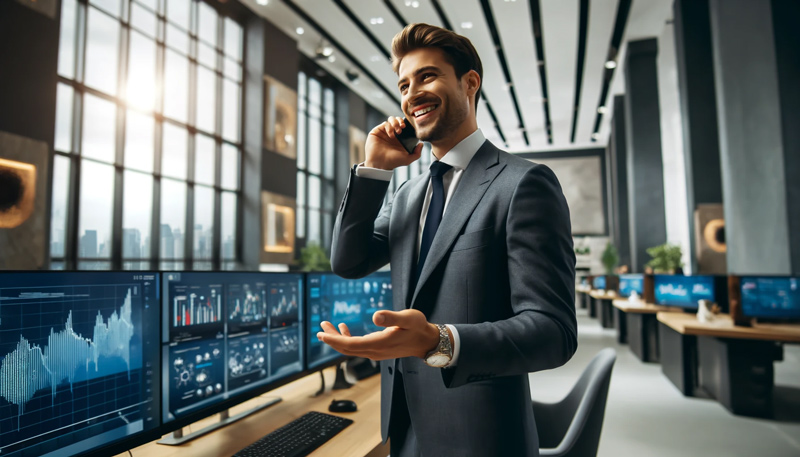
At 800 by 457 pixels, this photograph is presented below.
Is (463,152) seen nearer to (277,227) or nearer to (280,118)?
(277,227)

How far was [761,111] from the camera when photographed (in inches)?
210

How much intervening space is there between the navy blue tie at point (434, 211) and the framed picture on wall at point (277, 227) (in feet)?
27.8

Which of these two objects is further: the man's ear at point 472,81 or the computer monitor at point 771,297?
the computer monitor at point 771,297

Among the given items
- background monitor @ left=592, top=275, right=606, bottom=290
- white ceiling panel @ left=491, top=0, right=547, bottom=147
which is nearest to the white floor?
background monitor @ left=592, top=275, right=606, bottom=290

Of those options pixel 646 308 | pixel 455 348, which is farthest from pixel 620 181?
pixel 455 348

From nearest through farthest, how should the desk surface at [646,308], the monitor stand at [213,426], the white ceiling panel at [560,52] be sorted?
the monitor stand at [213,426] → the desk surface at [646,308] → the white ceiling panel at [560,52]

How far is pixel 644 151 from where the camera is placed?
11.1m

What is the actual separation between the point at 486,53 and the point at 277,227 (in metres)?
6.07

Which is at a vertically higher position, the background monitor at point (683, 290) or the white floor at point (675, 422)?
the background monitor at point (683, 290)

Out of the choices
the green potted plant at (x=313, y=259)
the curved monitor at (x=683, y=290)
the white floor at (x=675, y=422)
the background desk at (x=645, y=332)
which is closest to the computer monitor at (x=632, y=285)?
the background desk at (x=645, y=332)

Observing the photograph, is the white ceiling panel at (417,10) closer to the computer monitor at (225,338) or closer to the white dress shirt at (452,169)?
the computer monitor at (225,338)

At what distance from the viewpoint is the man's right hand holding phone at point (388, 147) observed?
42.1 inches

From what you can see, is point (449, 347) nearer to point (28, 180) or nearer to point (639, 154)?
point (28, 180)

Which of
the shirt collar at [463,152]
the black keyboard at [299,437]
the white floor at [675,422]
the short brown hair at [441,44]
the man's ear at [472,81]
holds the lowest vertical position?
the white floor at [675,422]
